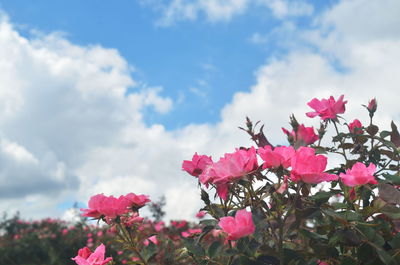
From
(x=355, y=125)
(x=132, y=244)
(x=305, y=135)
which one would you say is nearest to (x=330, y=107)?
(x=355, y=125)

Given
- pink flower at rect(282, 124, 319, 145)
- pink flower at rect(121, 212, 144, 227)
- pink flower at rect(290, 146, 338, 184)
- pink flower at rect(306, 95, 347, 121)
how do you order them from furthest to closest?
pink flower at rect(306, 95, 347, 121)
pink flower at rect(121, 212, 144, 227)
pink flower at rect(282, 124, 319, 145)
pink flower at rect(290, 146, 338, 184)

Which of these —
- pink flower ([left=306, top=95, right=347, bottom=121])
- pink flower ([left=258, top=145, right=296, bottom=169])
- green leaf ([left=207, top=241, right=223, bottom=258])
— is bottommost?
green leaf ([left=207, top=241, right=223, bottom=258])

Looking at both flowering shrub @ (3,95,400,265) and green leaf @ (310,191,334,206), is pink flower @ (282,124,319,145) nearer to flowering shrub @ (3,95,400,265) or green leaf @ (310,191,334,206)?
flowering shrub @ (3,95,400,265)

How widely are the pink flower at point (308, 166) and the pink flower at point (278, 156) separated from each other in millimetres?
51

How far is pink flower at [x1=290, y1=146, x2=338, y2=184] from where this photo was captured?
1425 millimetres

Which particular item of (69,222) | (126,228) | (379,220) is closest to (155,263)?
(126,228)

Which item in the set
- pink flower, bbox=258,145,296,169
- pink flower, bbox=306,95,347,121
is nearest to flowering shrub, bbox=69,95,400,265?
pink flower, bbox=258,145,296,169

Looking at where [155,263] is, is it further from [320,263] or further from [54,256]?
[54,256]

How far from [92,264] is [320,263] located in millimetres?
836

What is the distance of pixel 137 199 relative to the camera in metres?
2.00

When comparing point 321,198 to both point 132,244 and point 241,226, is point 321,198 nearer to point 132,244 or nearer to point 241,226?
point 241,226

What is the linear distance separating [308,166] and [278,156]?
0.10m

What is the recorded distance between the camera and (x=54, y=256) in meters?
8.52

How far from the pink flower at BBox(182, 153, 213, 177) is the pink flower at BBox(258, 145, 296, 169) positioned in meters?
0.35
